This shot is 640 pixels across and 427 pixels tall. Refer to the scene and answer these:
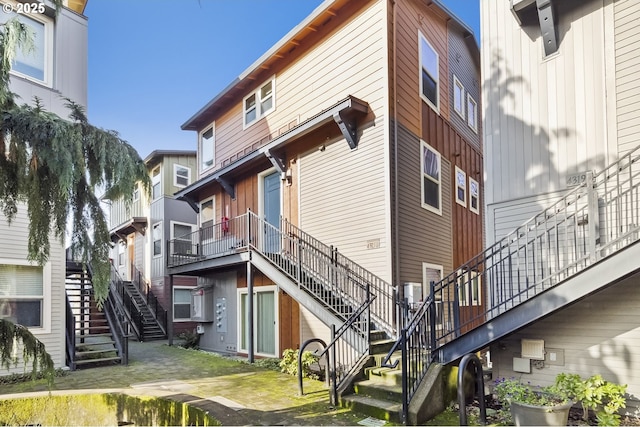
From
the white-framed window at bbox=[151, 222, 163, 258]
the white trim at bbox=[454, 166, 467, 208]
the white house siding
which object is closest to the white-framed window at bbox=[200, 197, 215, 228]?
the white-framed window at bbox=[151, 222, 163, 258]

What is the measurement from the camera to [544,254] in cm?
636

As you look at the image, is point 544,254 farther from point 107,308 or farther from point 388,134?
point 107,308

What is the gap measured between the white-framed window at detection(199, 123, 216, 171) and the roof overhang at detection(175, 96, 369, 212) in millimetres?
1135

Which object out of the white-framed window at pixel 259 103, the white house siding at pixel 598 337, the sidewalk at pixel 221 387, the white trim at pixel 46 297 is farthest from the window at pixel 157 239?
the white house siding at pixel 598 337

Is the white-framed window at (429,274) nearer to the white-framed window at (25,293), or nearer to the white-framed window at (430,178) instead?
the white-framed window at (430,178)

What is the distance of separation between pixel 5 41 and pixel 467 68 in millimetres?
12896

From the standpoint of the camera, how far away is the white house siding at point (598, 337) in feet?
17.4

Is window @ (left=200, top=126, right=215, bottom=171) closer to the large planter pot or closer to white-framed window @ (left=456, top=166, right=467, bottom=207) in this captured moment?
white-framed window @ (left=456, top=166, right=467, bottom=207)

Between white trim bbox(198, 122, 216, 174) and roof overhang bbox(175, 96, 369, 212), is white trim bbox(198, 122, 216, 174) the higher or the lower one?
the higher one

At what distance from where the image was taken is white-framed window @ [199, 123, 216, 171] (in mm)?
15102

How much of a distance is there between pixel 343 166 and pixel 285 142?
180 cm

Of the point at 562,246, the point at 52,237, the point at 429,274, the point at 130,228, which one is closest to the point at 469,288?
the point at 562,246

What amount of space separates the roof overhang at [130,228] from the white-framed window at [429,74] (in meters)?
14.3

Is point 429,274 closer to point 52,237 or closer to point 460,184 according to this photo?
point 460,184
